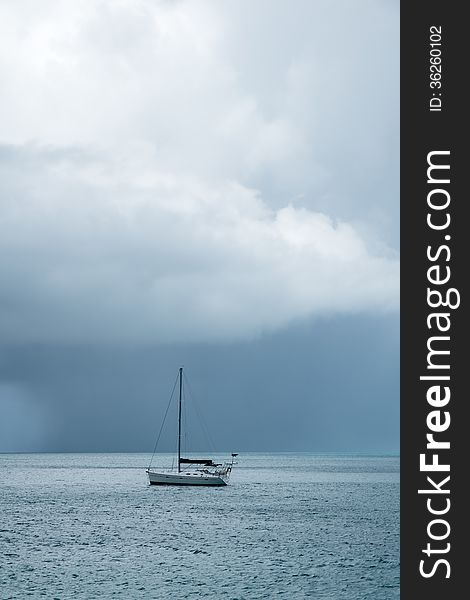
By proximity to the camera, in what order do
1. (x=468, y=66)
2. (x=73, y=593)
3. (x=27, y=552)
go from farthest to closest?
1. (x=27, y=552)
2. (x=73, y=593)
3. (x=468, y=66)

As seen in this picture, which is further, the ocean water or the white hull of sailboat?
the white hull of sailboat

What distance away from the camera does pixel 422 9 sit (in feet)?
51.0

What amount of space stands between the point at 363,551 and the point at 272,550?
6.25 meters

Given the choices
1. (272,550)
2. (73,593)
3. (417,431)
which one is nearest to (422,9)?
(417,431)

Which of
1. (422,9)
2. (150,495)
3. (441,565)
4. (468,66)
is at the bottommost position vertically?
(150,495)

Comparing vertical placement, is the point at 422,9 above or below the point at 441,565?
above

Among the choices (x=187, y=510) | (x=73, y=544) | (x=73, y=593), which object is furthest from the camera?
(x=187, y=510)

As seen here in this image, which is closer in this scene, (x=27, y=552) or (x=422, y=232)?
(x=422, y=232)

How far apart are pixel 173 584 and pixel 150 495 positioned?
74.0m

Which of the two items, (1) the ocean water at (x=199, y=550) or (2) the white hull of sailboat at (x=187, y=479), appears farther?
(2) the white hull of sailboat at (x=187, y=479)

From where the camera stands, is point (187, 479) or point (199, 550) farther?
point (187, 479)

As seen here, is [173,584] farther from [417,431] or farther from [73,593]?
[417,431]

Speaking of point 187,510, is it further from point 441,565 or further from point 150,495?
point 441,565

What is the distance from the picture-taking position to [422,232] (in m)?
14.6
